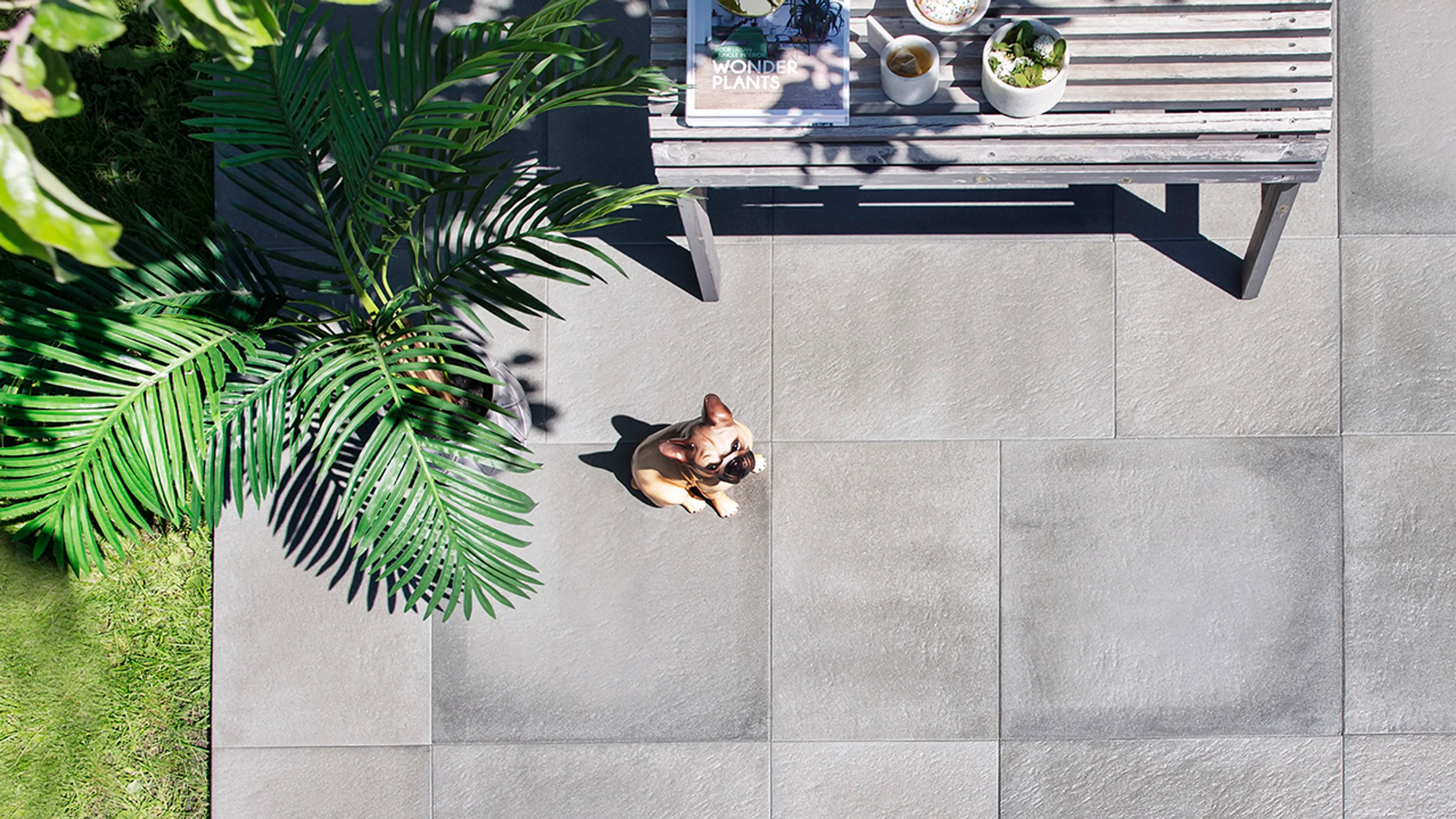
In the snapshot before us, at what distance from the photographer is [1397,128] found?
3.67 meters

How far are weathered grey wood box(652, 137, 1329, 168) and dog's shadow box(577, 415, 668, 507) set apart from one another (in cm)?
111

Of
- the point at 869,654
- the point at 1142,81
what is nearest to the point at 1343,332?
the point at 1142,81

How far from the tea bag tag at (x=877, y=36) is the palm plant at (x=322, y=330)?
0.63 m

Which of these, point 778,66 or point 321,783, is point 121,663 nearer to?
point 321,783

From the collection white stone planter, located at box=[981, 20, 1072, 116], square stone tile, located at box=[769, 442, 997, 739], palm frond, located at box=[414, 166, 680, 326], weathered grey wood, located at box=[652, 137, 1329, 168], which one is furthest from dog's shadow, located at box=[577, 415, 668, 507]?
white stone planter, located at box=[981, 20, 1072, 116]

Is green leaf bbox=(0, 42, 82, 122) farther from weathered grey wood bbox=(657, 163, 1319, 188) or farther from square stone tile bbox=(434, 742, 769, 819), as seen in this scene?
square stone tile bbox=(434, 742, 769, 819)

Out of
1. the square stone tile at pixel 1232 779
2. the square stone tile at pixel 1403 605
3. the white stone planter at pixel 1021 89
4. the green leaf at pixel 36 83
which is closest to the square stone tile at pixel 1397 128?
the square stone tile at pixel 1403 605

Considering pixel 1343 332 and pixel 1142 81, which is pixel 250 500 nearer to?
pixel 1142 81

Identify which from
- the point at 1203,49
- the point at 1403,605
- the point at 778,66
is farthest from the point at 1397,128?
the point at 778,66

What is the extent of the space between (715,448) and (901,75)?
1.15m

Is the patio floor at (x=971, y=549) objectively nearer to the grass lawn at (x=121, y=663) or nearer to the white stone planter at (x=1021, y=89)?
the grass lawn at (x=121, y=663)

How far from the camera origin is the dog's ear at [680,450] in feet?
9.57

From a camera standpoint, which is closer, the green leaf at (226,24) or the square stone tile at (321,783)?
the green leaf at (226,24)

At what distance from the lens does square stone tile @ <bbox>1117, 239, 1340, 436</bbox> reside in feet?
11.9
